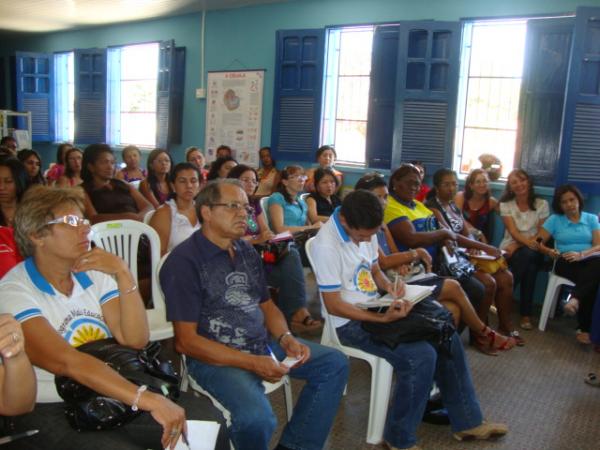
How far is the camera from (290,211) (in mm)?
3734

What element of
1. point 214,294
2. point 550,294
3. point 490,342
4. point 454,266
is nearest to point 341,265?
point 214,294

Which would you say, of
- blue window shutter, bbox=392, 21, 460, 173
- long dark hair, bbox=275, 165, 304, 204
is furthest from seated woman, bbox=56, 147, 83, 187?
blue window shutter, bbox=392, 21, 460, 173

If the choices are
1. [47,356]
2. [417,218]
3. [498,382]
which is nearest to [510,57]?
[417,218]

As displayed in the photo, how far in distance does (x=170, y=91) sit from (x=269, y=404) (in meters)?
5.91

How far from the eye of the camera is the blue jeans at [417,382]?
208 cm

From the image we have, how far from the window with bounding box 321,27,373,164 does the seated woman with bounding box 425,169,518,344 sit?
2203 mm

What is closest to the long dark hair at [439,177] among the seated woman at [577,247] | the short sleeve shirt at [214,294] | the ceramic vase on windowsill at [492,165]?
the seated woman at [577,247]

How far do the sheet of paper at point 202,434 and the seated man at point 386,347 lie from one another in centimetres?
81

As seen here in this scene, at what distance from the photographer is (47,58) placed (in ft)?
29.1

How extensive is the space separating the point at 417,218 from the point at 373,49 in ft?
8.88

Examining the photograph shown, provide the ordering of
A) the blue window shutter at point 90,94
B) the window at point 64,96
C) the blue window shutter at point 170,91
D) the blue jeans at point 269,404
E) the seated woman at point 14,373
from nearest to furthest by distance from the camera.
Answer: the seated woman at point 14,373 → the blue jeans at point 269,404 → the blue window shutter at point 170,91 → the blue window shutter at point 90,94 → the window at point 64,96

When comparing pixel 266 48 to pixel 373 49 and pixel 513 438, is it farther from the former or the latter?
pixel 513 438

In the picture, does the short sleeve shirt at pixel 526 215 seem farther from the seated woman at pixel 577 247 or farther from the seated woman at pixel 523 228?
the seated woman at pixel 577 247

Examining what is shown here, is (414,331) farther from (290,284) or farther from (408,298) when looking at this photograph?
(290,284)
